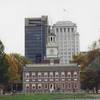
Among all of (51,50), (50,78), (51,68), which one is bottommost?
(50,78)

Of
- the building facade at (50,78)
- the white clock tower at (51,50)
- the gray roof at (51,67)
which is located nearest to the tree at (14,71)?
the building facade at (50,78)

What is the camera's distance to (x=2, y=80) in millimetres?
122125

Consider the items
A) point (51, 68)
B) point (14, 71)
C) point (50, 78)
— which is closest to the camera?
point (50, 78)

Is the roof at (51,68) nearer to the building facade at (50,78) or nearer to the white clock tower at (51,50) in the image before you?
the building facade at (50,78)

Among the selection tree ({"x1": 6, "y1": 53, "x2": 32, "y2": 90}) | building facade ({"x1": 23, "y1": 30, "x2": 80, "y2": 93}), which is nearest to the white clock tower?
tree ({"x1": 6, "y1": 53, "x2": 32, "y2": 90})

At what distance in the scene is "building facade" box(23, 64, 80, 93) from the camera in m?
153

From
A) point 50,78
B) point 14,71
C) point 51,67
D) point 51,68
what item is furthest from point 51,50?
point 50,78

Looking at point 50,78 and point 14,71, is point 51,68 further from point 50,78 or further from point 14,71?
point 14,71

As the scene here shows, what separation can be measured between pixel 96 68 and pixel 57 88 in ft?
32.4

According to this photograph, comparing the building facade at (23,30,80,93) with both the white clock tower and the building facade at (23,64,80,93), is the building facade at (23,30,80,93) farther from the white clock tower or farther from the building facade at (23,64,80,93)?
the white clock tower

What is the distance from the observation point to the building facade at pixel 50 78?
15312 cm

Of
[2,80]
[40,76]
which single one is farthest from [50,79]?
[2,80]

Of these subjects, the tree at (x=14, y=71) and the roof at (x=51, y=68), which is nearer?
the tree at (x=14, y=71)

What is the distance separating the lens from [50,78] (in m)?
154
